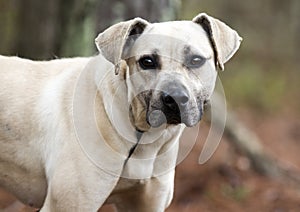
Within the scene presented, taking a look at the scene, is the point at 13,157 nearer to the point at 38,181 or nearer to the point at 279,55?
the point at 38,181

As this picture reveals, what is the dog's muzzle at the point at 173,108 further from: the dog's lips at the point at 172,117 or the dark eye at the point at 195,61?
the dark eye at the point at 195,61

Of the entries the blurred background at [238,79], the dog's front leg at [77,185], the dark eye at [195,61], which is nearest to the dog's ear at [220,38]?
the dark eye at [195,61]

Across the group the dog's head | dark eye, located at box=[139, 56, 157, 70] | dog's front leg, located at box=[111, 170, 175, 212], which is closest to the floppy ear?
the dog's head

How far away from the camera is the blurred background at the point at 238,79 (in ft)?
24.8

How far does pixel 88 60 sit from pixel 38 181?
82cm

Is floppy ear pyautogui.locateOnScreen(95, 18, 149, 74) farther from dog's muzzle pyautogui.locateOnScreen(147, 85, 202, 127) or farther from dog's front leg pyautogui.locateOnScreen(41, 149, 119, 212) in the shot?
dog's front leg pyautogui.locateOnScreen(41, 149, 119, 212)

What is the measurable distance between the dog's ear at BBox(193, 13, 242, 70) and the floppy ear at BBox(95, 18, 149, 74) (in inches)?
14.1

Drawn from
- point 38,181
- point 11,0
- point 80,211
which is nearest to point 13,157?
point 38,181

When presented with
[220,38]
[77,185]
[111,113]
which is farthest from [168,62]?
[77,185]

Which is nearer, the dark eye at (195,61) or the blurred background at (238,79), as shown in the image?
the dark eye at (195,61)

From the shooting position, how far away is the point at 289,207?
7582 millimetres

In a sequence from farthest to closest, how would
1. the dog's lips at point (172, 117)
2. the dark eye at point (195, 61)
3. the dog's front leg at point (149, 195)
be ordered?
the dog's front leg at point (149, 195) → the dark eye at point (195, 61) → the dog's lips at point (172, 117)

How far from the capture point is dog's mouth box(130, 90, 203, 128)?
14.2 ft

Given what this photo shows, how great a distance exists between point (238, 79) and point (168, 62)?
991cm
